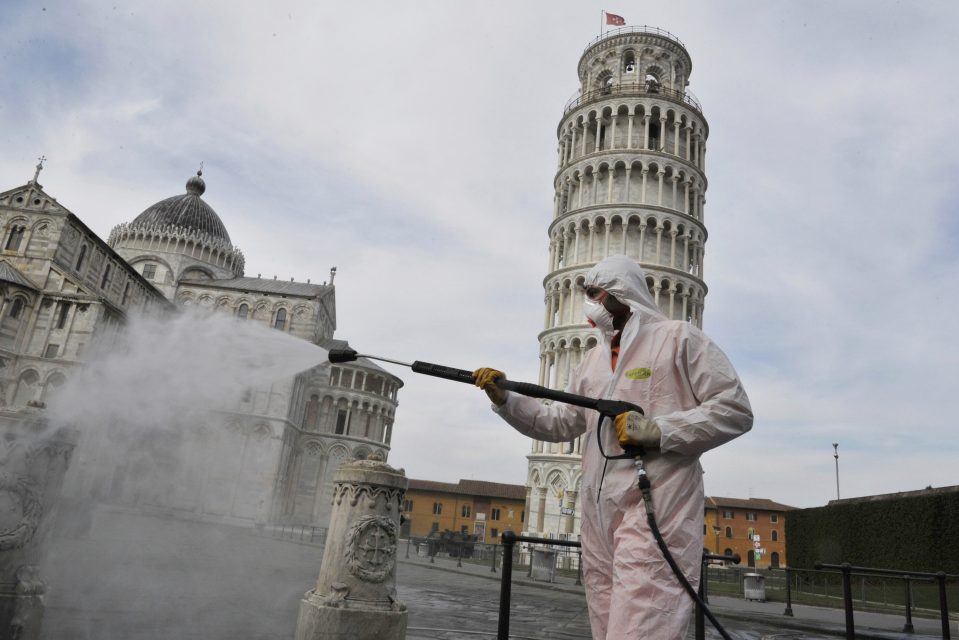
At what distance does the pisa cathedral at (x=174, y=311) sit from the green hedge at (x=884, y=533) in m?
31.2

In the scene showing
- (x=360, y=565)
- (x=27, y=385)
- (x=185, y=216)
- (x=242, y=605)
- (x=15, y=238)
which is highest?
(x=185, y=216)

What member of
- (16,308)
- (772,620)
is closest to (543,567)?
(772,620)

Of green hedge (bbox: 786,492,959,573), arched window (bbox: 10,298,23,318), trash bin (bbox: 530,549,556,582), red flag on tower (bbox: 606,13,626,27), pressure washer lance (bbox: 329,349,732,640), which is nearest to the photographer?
pressure washer lance (bbox: 329,349,732,640)

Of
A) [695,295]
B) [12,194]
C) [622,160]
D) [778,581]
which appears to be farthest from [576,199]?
[12,194]

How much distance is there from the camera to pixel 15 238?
33.5 meters

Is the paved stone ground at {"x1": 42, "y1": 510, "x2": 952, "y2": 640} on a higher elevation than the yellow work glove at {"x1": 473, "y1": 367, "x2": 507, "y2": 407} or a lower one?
lower

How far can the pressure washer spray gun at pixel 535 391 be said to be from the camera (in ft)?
9.58

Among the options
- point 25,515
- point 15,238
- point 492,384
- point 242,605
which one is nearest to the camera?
point 492,384

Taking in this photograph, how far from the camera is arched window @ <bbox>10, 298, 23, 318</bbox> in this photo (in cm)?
3100

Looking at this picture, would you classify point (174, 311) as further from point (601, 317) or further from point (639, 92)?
point (601, 317)

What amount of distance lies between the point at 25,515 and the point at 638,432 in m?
5.21

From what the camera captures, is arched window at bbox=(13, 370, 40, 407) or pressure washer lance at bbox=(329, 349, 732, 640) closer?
pressure washer lance at bbox=(329, 349, 732, 640)

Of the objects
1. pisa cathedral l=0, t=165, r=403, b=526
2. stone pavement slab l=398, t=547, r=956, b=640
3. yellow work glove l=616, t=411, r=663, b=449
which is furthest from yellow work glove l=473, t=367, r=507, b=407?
pisa cathedral l=0, t=165, r=403, b=526

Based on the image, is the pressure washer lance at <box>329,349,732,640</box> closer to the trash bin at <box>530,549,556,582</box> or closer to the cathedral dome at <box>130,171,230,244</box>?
the trash bin at <box>530,549,556,582</box>
